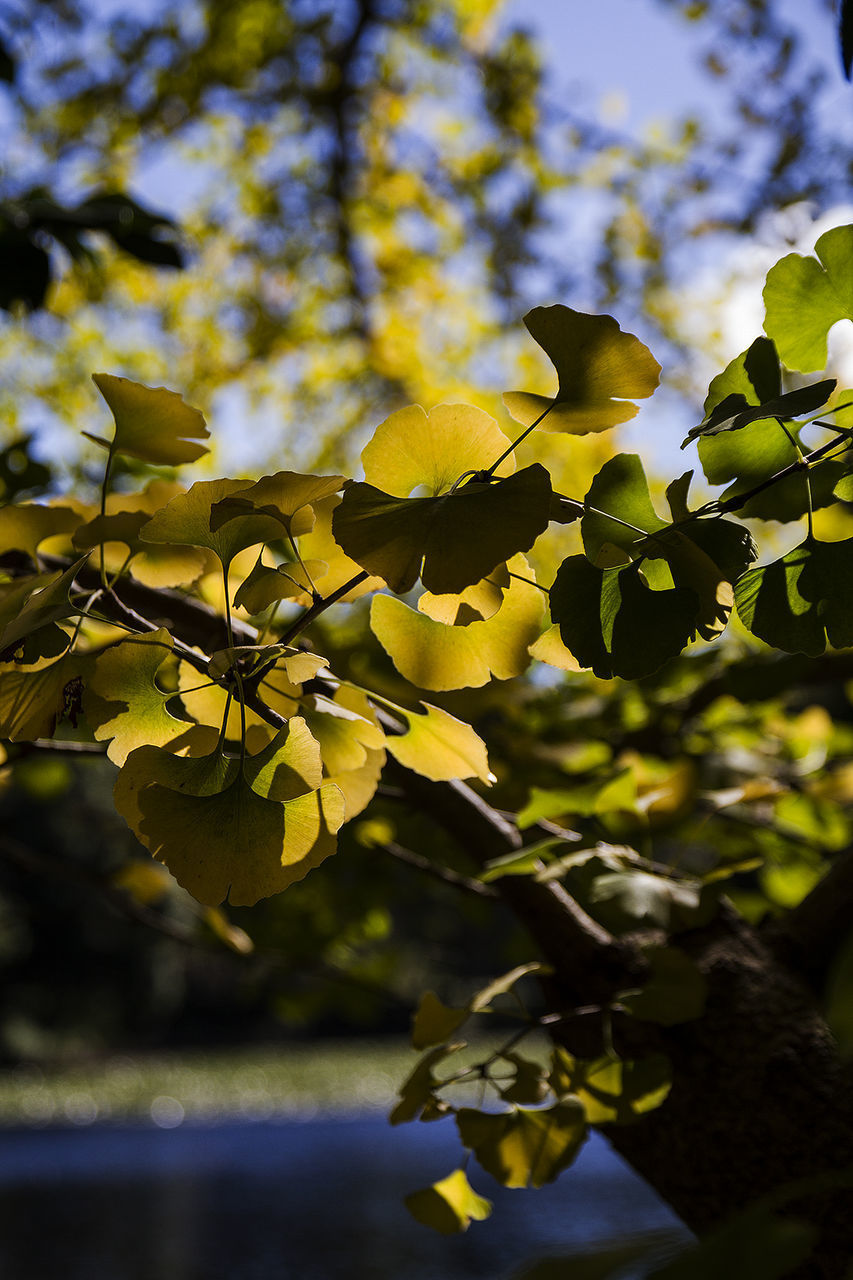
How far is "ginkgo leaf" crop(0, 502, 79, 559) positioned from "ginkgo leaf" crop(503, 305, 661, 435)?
0.17 meters

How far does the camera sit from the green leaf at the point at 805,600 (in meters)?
0.24

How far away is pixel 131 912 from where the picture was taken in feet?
2.26

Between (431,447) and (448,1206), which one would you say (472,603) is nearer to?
(431,447)

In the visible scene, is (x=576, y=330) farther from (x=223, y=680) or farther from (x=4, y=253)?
(x=4, y=253)

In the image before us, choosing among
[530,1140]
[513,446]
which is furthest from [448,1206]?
[513,446]

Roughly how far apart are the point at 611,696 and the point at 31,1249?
4268 mm

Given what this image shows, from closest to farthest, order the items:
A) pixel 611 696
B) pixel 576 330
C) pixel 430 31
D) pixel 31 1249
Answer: pixel 576 330
pixel 611 696
pixel 430 31
pixel 31 1249

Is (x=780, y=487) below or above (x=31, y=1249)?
above

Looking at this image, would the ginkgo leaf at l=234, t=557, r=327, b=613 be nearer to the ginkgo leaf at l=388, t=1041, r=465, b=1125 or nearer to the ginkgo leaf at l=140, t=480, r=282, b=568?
the ginkgo leaf at l=140, t=480, r=282, b=568

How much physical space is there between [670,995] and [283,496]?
0.81ft

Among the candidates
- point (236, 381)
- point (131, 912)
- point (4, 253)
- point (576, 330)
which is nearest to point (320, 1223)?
point (236, 381)

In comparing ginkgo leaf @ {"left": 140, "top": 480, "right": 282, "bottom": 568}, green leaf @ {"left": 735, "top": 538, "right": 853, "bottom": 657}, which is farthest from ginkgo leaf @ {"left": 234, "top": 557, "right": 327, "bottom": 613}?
green leaf @ {"left": 735, "top": 538, "right": 853, "bottom": 657}

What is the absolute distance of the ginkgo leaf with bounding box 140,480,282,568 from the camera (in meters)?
0.26

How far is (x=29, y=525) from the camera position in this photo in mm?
326
